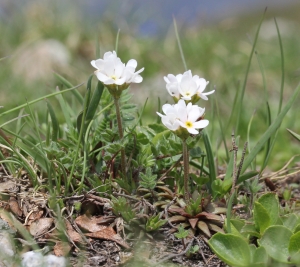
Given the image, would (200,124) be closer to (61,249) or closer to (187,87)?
(187,87)

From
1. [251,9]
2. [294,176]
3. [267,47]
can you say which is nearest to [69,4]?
[267,47]

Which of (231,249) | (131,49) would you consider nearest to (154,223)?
(231,249)

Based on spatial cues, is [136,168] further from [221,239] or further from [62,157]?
[221,239]

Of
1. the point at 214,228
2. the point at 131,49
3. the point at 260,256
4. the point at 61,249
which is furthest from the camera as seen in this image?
the point at 131,49

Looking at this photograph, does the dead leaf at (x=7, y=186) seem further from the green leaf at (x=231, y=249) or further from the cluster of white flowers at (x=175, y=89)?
the green leaf at (x=231, y=249)

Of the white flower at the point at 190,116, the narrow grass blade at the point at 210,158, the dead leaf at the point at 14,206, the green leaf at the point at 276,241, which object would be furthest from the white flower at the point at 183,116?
the dead leaf at the point at 14,206

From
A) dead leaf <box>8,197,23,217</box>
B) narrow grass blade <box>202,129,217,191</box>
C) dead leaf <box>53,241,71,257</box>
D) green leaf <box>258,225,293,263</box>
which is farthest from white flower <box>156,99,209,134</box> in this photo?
dead leaf <box>8,197,23,217</box>
